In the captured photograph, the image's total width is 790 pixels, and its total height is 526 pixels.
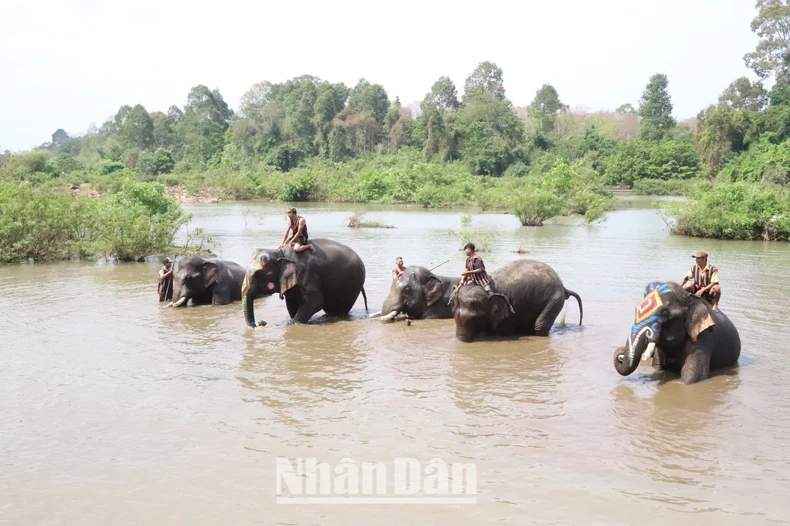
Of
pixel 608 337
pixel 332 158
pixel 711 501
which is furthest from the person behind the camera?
pixel 332 158

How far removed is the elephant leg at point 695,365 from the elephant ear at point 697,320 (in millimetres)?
144

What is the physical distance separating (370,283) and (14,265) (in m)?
9.17

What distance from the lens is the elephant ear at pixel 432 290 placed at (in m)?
11.7

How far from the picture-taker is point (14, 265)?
17.9 meters

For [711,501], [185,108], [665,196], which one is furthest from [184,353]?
[185,108]

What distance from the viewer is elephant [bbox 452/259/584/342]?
32.9ft

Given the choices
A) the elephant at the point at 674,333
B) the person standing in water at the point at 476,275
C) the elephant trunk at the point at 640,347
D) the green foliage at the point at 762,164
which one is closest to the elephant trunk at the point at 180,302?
the person standing in water at the point at 476,275

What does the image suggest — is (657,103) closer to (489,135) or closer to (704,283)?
(489,135)

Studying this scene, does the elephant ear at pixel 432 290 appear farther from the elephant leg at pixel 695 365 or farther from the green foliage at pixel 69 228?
the green foliage at pixel 69 228

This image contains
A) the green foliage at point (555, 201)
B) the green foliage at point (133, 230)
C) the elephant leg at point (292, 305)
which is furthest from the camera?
the green foliage at point (555, 201)

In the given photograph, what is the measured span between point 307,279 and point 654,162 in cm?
5514

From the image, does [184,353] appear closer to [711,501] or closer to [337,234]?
[711,501]

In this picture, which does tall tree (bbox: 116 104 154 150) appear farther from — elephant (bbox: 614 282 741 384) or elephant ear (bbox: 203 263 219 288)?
elephant (bbox: 614 282 741 384)

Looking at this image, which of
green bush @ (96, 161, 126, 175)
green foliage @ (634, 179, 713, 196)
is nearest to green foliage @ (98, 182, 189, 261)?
green foliage @ (634, 179, 713, 196)
